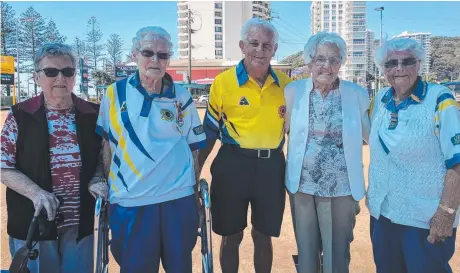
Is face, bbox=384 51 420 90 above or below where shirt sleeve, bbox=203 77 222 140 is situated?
above

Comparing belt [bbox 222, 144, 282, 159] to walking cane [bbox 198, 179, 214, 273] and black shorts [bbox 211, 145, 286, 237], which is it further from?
walking cane [bbox 198, 179, 214, 273]

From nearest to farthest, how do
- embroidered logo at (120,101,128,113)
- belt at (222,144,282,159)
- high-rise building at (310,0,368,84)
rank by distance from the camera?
embroidered logo at (120,101,128,113)
belt at (222,144,282,159)
high-rise building at (310,0,368,84)

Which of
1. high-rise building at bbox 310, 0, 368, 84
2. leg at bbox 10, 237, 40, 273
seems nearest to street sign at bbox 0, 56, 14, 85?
leg at bbox 10, 237, 40, 273

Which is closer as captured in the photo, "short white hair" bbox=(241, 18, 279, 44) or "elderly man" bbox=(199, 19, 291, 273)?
"elderly man" bbox=(199, 19, 291, 273)

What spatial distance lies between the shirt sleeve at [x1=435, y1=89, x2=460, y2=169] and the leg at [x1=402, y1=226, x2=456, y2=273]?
47 cm

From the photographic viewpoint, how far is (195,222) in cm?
273

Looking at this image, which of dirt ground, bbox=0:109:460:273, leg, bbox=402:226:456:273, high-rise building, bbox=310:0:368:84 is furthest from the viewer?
high-rise building, bbox=310:0:368:84

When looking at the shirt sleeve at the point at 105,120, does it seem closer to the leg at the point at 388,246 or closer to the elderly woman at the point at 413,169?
the elderly woman at the point at 413,169

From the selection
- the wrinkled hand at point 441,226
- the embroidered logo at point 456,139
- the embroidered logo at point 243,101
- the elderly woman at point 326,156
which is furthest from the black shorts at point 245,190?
the embroidered logo at point 456,139

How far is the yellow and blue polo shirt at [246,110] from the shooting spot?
10.3 ft

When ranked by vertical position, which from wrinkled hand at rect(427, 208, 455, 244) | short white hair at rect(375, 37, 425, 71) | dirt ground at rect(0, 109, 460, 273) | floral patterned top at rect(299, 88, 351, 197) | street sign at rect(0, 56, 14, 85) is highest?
street sign at rect(0, 56, 14, 85)

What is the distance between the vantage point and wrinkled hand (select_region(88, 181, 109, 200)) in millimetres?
2547

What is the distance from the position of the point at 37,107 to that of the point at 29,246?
0.87 meters

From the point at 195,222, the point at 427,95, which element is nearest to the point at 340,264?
the point at 195,222
